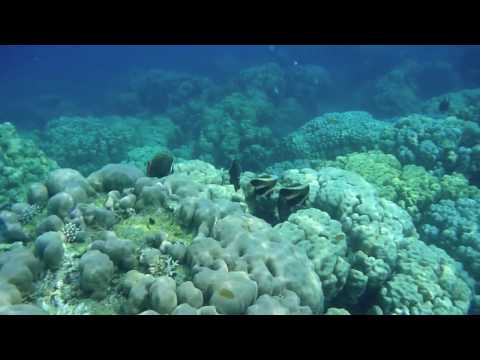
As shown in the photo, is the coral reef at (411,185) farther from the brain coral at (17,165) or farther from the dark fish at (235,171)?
the brain coral at (17,165)

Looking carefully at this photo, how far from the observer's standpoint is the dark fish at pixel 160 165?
604cm

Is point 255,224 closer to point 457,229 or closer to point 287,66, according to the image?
point 457,229

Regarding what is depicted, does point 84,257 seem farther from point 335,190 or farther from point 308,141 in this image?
point 308,141

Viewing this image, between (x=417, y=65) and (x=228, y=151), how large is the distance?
70.2 ft

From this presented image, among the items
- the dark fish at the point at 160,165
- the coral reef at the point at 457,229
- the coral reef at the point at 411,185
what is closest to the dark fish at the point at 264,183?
the dark fish at the point at 160,165

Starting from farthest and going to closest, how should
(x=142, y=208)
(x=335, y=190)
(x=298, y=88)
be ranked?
(x=298, y=88), (x=335, y=190), (x=142, y=208)

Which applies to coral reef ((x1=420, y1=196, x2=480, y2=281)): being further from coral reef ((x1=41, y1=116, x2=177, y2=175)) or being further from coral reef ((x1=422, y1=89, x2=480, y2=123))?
coral reef ((x1=41, y1=116, x2=177, y2=175))

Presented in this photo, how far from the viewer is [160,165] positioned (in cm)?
607

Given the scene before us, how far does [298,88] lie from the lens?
25203 millimetres

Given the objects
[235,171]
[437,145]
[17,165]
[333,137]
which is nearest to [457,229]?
[437,145]

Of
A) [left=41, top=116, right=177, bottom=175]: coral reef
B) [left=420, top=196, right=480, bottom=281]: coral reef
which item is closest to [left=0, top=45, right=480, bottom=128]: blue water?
[left=41, top=116, right=177, bottom=175]: coral reef

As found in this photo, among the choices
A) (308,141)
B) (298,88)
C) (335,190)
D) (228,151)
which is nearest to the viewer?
(335,190)
